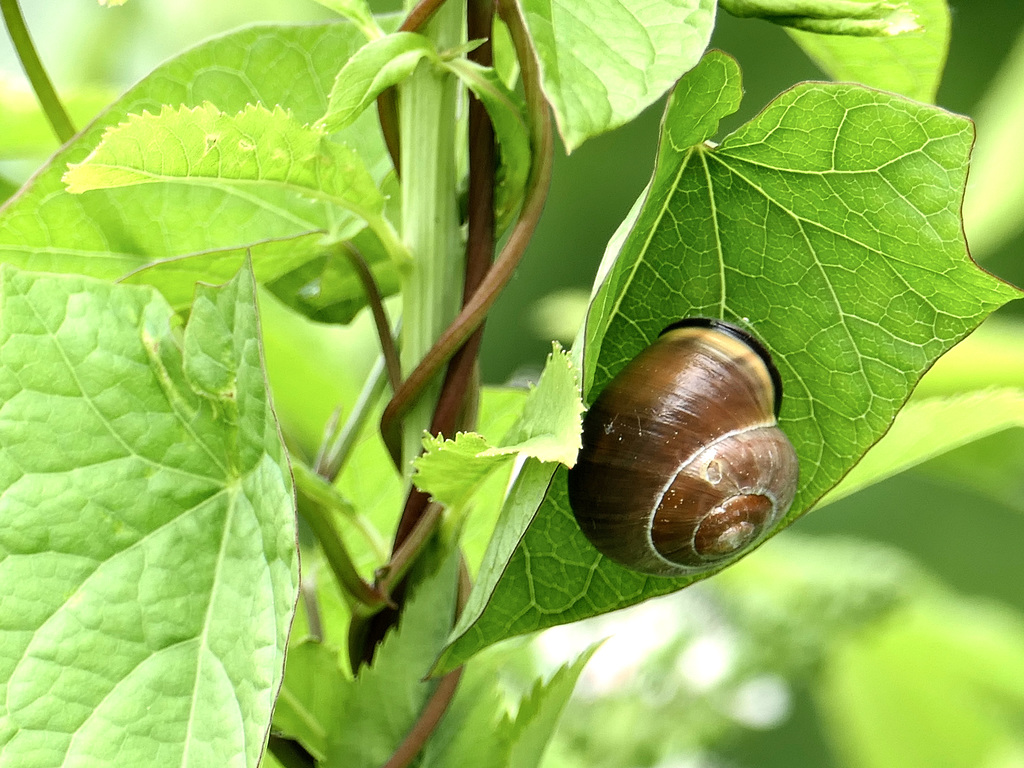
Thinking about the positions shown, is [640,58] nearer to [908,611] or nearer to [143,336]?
[143,336]

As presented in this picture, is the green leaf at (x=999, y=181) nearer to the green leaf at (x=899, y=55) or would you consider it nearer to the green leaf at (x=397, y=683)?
the green leaf at (x=899, y=55)

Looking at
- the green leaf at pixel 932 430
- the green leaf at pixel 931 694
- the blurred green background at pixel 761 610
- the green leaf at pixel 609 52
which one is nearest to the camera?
the green leaf at pixel 609 52

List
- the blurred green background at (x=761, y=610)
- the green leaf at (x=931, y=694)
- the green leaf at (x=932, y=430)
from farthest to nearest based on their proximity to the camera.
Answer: the green leaf at (x=931, y=694), the blurred green background at (x=761, y=610), the green leaf at (x=932, y=430)

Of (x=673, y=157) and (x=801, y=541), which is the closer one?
(x=673, y=157)

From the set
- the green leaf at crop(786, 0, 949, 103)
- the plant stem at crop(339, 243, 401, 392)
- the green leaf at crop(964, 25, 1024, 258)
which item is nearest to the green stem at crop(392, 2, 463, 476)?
the plant stem at crop(339, 243, 401, 392)

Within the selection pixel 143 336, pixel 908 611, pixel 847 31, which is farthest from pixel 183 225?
pixel 908 611

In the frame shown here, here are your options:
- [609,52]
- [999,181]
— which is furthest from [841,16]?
[999,181]

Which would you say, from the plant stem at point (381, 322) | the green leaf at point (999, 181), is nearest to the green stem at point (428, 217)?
the plant stem at point (381, 322)
